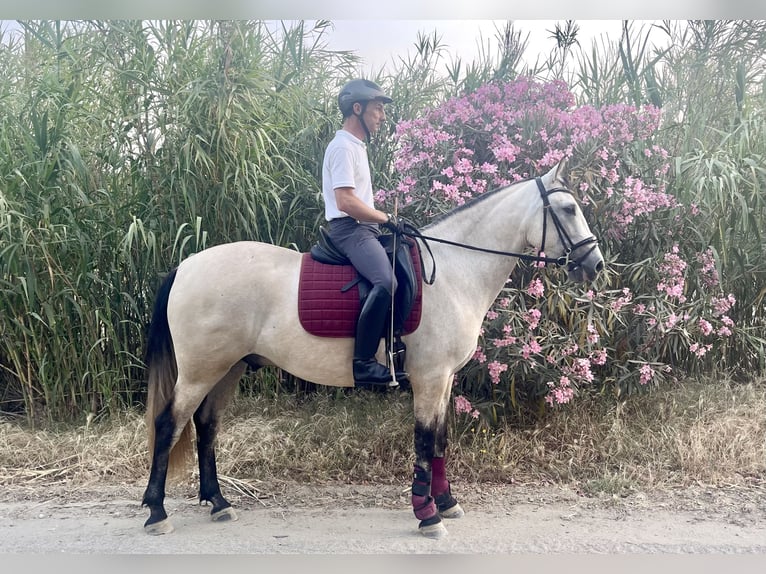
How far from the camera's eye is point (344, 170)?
335 centimetres

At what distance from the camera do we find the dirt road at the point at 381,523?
132 inches

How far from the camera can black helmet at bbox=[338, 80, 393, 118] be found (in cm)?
341

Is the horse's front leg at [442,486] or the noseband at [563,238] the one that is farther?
the horse's front leg at [442,486]

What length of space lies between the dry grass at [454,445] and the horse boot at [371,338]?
3.61 feet

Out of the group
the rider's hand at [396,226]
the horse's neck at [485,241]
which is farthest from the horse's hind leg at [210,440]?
the horse's neck at [485,241]

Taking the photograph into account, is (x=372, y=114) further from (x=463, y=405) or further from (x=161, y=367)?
(x=463, y=405)

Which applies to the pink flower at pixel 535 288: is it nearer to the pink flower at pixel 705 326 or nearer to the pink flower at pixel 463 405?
the pink flower at pixel 463 405

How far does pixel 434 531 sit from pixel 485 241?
1.57m

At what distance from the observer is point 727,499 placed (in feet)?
12.9

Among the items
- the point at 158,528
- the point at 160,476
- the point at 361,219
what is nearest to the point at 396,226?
the point at 361,219

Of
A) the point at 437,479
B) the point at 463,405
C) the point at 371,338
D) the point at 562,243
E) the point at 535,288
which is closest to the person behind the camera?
the point at 371,338

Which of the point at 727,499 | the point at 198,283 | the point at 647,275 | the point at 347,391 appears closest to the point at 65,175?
the point at 198,283

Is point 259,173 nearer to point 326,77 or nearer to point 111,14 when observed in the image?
point 326,77

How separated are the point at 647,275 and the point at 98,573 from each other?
3.76 meters
